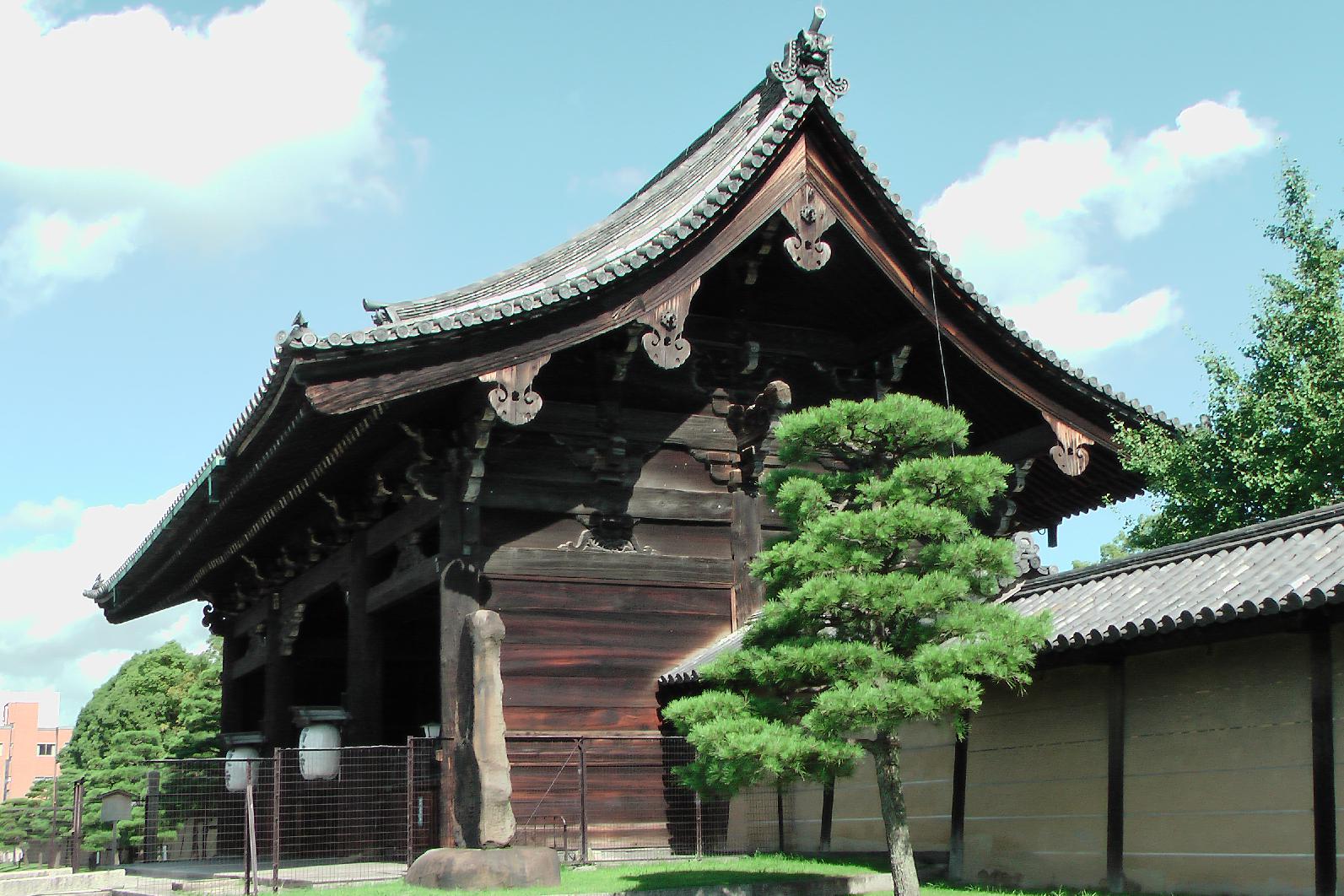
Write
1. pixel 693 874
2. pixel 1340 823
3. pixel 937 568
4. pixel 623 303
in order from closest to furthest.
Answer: pixel 1340 823
pixel 937 568
pixel 693 874
pixel 623 303

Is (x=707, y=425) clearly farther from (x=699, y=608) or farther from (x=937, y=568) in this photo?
(x=937, y=568)

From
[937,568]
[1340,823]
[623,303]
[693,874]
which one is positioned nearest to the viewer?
[1340,823]

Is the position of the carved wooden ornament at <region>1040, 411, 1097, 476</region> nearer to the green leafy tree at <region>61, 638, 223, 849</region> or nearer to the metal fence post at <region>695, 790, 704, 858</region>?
the metal fence post at <region>695, 790, 704, 858</region>

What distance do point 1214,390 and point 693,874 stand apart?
9115 millimetres

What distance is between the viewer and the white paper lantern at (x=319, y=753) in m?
16.4

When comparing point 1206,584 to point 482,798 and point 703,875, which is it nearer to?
point 703,875

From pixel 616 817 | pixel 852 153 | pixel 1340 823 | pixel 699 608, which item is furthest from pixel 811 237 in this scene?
pixel 1340 823

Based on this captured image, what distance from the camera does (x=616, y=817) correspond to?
49.2ft

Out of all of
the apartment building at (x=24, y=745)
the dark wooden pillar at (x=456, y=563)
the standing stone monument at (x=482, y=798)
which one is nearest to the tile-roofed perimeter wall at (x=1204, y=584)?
the standing stone monument at (x=482, y=798)

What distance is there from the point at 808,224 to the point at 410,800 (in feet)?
25.9

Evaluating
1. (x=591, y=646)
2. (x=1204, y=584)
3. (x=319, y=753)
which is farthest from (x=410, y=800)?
(x=1204, y=584)

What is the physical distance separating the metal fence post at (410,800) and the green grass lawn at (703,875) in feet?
4.41

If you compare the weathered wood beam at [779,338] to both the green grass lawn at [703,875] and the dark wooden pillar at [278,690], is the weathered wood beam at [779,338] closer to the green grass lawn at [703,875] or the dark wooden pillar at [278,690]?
the green grass lawn at [703,875]

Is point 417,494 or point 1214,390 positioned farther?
point 1214,390
